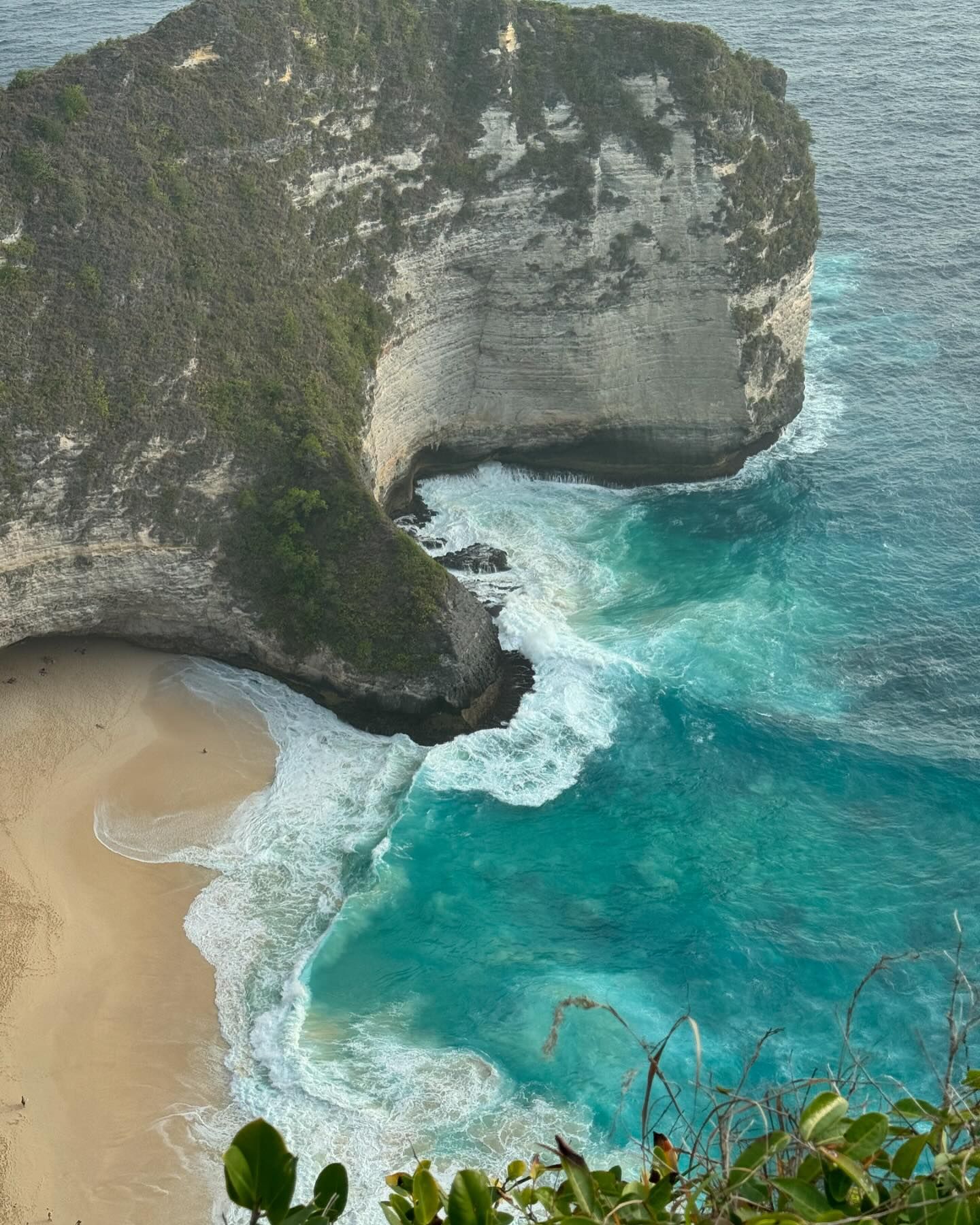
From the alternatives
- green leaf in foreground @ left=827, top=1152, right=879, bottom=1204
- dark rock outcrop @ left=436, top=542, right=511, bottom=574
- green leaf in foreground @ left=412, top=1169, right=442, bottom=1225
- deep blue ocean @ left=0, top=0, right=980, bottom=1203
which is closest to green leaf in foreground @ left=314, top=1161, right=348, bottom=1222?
green leaf in foreground @ left=412, top=1169, right=442, bottom=1225

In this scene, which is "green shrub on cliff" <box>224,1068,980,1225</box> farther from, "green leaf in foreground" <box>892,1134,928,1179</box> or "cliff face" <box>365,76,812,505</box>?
"cliff face" <box>365,76,812,505</box>

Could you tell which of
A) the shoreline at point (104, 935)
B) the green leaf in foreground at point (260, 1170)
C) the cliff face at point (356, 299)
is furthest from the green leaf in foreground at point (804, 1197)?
the cliff face at point (356, 299)

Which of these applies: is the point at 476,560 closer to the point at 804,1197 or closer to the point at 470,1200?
the point at 470,1200

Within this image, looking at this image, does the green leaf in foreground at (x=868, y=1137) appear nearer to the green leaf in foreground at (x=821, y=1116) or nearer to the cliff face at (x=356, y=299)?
the green leaf in foreground at (x=821, y=1116)

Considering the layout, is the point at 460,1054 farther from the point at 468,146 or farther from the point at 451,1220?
the point at 468,146

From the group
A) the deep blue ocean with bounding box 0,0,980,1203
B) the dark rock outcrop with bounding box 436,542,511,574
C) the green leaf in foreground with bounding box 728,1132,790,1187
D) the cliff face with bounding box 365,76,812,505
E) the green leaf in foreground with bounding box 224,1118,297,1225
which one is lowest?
the deep blue ocean with bounding box 0,0,980,1203

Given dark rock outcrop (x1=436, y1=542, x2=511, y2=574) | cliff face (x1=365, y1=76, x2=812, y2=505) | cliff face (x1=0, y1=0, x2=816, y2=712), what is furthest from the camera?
cliff face (x1=365, y1=76, x2=812, y2=505)

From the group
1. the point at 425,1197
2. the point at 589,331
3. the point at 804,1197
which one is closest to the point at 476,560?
the point at 589,331
